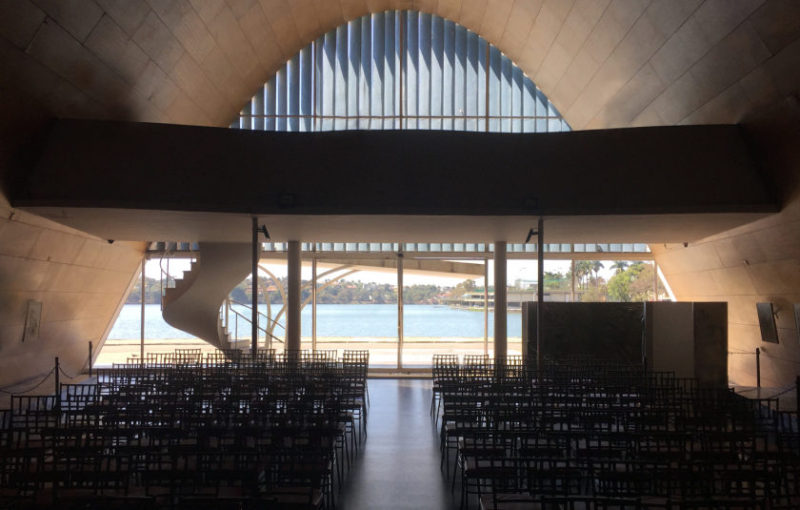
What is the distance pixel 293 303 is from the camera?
1622cm

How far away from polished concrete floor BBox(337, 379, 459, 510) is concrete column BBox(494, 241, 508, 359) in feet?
12.9

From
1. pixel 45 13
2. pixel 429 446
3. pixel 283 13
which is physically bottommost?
pixel 429 446

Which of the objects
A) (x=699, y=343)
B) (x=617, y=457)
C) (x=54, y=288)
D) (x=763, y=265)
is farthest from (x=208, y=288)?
(x=763, y=265)

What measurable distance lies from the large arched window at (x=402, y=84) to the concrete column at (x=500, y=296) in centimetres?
567

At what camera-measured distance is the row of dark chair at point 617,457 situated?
17.7 feet

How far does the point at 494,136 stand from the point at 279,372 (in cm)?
643

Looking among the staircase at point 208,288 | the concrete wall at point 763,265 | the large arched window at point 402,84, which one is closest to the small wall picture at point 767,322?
the concrete wall at point 763,265

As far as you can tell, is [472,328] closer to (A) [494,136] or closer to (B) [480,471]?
(A) [494,136]

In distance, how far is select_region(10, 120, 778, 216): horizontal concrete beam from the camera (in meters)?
11.3

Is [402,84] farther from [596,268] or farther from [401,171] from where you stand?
[596,268]

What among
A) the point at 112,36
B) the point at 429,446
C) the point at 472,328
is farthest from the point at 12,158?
the point at 472,328

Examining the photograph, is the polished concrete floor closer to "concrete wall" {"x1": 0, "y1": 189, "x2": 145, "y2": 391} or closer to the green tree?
"concrete wall" {"x1": 0, "y1": 189, "x2": 145, "y2": 391}

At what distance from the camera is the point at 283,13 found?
17.4m

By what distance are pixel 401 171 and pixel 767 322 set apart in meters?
8.71
